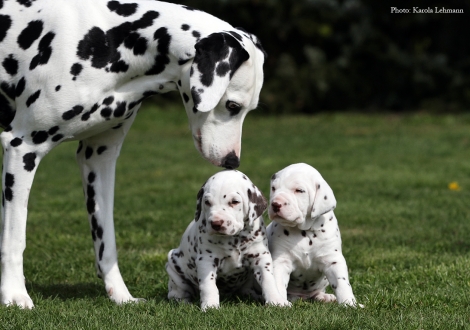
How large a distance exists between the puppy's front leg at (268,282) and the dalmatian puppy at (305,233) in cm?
7

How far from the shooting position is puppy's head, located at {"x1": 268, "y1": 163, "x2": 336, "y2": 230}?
191 inches

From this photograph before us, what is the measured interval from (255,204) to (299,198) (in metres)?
0.27

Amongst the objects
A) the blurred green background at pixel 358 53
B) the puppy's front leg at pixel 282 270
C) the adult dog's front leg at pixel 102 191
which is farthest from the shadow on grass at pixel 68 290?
the blurred green background at pixel 358 53

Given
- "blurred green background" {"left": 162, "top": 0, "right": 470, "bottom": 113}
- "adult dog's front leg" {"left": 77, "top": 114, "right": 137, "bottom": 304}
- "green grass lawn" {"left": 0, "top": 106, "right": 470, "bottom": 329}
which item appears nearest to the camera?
"green grass lawn" {"left": 0, "top": 106, "right": 470, "bottom": 329}

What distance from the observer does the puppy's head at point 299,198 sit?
486 centimetres

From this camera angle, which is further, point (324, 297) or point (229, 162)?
point (324, 297)

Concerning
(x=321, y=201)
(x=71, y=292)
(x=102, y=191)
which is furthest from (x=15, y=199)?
(x=321, y=201)

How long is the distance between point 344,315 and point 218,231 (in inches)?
34.7

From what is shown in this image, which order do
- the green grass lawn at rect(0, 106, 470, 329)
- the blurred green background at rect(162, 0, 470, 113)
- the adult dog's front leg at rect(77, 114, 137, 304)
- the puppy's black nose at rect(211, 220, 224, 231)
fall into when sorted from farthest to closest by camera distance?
the blurred green background at rect(162, 0, 470, 113) → the adult dog's front leg at rect(77, 114, 137, 304) → the puppy's black nose at rect(211, 220, 224, 231) → the green grass lawn at rect(0, 106, 470, 329)

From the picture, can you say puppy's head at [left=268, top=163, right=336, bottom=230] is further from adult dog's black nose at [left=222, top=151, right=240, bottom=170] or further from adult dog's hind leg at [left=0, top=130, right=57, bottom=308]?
adult dog's hind leg at [left=0, top=130, right=57, bottom=308]

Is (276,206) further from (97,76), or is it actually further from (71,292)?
(71,292)

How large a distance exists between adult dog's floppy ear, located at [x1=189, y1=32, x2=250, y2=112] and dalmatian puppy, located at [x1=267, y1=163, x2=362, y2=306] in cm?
69

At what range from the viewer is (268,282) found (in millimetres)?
4926

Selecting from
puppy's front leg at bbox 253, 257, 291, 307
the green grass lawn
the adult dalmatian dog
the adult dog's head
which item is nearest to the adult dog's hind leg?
the adult dalmatian dog
